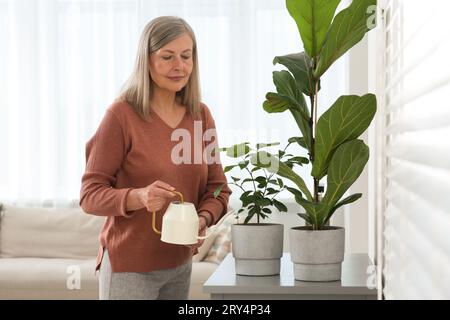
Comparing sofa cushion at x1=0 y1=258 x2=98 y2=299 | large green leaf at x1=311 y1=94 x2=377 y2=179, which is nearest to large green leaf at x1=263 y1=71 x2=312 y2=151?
large green leaf at x1=311 y1=94 x2=377 y2=179

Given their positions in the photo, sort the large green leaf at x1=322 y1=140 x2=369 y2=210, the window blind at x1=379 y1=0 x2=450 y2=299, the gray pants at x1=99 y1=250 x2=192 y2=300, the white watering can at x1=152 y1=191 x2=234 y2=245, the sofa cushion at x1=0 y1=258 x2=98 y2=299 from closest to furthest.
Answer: the window blind at x1=379 y1=0 x2=450 y2=299 → the large green leaf at x1=322 y1=140 x2=369 y2=210 → the white watering can at x1=152 y1=191 x2=234 y2=245 → the gray pants at x1=99 y1=250 x2=192 y2=300 → the sofa cushion at x1=0 y1=258 x2=98 y2=299

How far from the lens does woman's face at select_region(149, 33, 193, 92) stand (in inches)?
69.3

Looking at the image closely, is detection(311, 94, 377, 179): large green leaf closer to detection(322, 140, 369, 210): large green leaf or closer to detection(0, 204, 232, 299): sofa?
detection(322, 140, 369, 210): large green leaf

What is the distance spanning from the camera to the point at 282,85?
170cm

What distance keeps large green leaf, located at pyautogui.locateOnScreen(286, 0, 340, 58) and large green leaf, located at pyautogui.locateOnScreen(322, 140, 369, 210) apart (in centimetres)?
28

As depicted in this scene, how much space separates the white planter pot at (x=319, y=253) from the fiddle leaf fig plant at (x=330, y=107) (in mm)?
49

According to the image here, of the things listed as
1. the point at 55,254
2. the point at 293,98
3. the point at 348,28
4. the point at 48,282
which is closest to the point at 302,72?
the point at 293,98

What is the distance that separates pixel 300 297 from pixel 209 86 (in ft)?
9.95

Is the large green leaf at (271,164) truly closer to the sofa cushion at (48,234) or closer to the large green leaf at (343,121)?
the large green leaf at (343,121)

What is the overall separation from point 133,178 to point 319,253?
0.51 metres

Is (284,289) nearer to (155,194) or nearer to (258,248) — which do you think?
(258,248)

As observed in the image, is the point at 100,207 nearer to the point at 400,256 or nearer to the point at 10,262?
the point at 400,256

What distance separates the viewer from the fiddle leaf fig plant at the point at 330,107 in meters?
1.54
